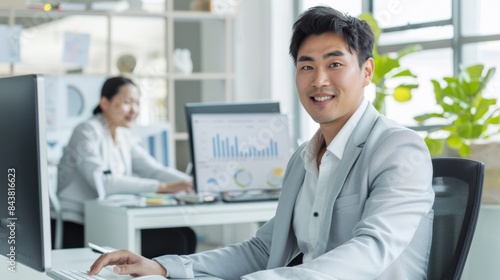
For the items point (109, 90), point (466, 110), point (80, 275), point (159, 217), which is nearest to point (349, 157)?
point (80, 275)

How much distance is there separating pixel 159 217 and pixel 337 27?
1.86 metres

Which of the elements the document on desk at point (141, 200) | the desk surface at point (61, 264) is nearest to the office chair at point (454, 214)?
the desk surface at point (61, 264)

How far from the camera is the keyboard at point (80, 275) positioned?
180 centimetres

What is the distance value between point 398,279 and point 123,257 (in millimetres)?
618

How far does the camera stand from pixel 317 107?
1982 millimetres

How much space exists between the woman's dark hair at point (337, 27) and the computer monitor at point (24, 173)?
2.38 feet

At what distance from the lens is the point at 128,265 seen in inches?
73.2

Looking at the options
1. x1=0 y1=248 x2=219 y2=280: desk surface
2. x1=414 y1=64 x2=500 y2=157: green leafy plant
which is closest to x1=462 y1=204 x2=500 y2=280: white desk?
x1=414 y1=64 x2=500 y2=157: green leafy plant

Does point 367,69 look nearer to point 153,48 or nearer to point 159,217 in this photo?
point 159,217

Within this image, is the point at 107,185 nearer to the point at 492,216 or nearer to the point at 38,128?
the point at 492,216

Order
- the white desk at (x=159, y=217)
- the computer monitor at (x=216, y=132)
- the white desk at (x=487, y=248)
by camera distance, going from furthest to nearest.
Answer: the computer monitor at (x=216, y=132) < the white desk at (x=159, y=217) < the white desk at (x=487, y=248)

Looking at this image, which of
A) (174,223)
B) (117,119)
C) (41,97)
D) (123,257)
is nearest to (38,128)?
(41,97)

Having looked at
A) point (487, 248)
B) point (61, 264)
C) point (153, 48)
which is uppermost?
point (153, 48)

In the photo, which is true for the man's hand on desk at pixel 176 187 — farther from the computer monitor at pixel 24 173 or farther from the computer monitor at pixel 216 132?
the computer monitor at pixel 24 173
